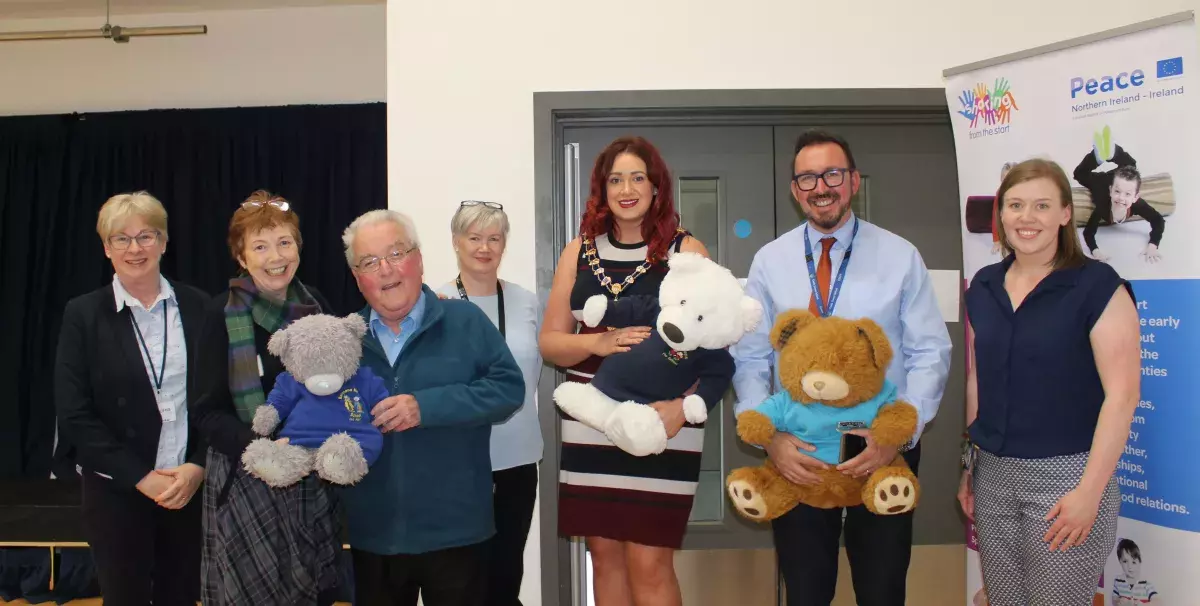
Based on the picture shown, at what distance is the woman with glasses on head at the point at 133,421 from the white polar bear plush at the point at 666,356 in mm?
1145

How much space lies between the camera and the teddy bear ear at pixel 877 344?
1.75 m

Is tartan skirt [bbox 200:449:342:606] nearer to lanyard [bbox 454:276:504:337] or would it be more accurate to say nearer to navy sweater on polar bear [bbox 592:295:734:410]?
lanyard [bbox 454:276:504:337]

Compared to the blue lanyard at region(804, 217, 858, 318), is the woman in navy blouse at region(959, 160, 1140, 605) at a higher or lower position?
lower

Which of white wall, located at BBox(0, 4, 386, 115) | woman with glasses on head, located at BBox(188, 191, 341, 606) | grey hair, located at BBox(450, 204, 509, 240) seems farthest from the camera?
A: white wall, located at BBox(0, 4, 386, 115)

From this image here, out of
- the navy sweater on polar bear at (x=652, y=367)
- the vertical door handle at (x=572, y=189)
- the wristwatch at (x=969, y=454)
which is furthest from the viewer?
the vertical door handle at (x=572, y=189)

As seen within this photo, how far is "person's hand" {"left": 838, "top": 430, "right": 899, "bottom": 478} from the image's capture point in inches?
71.5

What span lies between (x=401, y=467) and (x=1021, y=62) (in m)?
2.29

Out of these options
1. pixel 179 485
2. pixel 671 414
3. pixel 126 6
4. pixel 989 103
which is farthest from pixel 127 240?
pixel 126 6

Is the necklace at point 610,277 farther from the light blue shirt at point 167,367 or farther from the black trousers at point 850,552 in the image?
the light blue shirt at point 167,367

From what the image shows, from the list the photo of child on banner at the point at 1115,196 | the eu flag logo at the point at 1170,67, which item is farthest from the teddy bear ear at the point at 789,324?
the eu flag logo at the point at 1170,67

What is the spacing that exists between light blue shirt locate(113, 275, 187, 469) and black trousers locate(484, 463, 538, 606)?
931mm

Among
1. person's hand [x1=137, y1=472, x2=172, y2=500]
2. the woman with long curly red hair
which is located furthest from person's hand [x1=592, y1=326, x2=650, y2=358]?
person's hand [x1=137, y1=472, x2=172, y2=500]

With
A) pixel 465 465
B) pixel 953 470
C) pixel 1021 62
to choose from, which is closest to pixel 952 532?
pixel 953 470

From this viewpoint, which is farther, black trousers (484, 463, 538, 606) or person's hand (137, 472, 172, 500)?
black trousers (484, 463, 538, 606)
